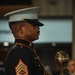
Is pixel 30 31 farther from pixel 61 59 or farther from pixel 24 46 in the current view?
pixel 61 59

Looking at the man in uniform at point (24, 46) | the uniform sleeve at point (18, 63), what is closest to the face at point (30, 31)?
the man in uniform at point (24, 46)

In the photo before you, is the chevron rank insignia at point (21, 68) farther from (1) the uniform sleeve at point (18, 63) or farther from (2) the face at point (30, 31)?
(2) the face at point (30, 31)

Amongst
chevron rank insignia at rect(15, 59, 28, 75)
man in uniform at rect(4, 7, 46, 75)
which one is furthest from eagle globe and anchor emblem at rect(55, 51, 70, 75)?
chevron rank insignia at rect(15, 59, 28, 75)

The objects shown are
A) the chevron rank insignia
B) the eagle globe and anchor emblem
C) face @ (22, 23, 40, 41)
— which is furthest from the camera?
the eagle globe and anchor emblem

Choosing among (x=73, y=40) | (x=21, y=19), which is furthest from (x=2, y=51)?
(x=21, y=19)

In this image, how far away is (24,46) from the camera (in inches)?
137

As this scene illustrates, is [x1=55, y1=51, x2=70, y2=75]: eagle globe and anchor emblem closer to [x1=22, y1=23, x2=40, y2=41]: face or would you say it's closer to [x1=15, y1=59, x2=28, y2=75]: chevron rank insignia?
[x1=22, y1=23, x2=40, y2=41]: face

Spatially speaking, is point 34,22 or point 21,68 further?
point 34,22

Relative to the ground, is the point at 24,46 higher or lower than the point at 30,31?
lower

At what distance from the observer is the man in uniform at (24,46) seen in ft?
10.8

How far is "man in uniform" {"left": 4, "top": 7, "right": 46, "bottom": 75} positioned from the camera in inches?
130

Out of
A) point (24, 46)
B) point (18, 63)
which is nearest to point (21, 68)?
point (18, 63)

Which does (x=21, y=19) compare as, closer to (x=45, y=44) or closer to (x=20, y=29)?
(x=20, y=29)

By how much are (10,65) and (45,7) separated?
6105mm
